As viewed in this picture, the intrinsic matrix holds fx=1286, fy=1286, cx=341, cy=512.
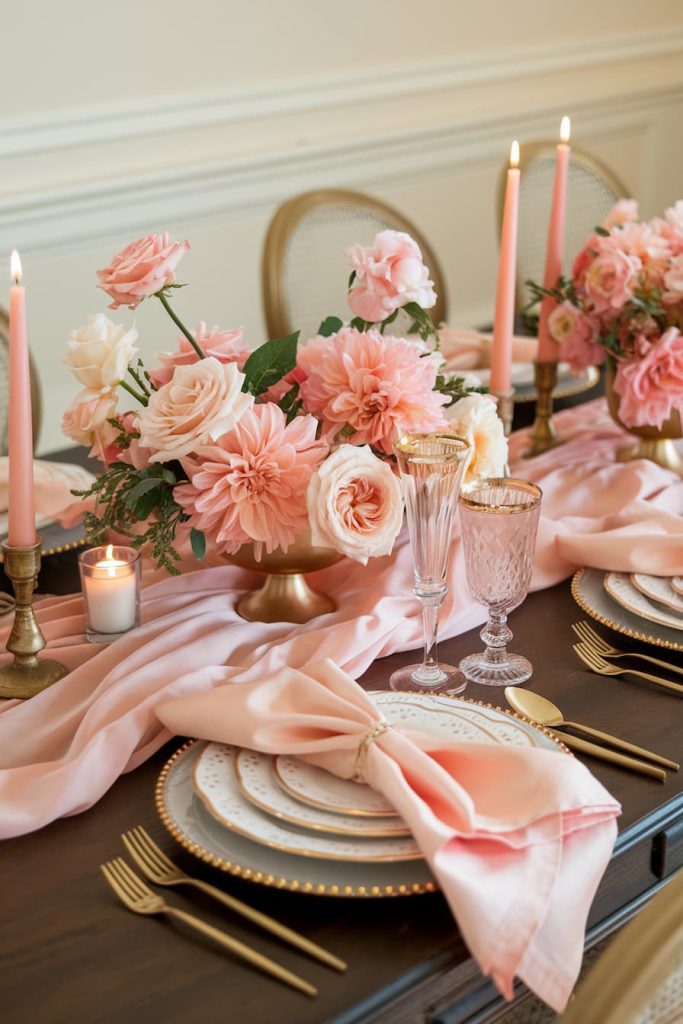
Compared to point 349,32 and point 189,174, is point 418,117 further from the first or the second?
point 189,174

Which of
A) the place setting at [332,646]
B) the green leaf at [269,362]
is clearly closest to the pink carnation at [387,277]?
the place setting at [332,646]

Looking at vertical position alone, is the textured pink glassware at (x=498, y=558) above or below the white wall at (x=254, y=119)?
below

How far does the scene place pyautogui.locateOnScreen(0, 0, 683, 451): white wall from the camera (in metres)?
2.71

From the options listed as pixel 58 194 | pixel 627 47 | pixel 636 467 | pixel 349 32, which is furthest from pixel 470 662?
pixel 627 47

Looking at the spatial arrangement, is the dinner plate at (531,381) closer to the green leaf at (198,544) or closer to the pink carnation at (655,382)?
the pink carnation at (655,382)

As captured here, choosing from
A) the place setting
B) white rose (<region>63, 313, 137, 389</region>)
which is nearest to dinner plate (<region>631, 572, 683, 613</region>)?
the place setting

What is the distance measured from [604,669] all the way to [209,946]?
18.9 inches

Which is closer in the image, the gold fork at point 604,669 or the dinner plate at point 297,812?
the dinner plate at point 297,812

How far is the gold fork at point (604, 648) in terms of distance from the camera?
1.11 m

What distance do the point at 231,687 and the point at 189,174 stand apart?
2.17 m

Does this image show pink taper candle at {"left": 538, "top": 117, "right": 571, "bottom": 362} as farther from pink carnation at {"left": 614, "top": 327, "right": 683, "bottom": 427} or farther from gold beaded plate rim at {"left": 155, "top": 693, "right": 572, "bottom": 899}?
gold beaded plate rim at {"left": 155, "top": 693, "right": 572, "bottom": 899}

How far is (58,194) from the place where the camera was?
2693 mm

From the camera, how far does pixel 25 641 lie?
1.07 metres

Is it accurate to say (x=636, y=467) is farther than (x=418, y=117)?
No
